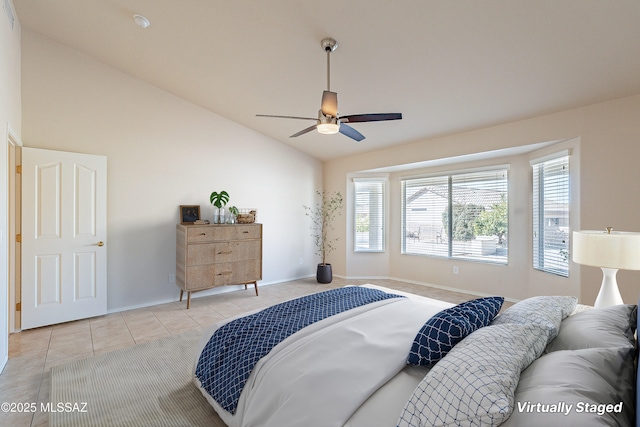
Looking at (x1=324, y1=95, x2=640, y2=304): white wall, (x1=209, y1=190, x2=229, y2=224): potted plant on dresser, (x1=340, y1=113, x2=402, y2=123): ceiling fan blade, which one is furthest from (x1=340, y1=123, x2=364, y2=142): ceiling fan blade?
(x1=209, y1=190, x2=229, y2=224): potted plant on dresser

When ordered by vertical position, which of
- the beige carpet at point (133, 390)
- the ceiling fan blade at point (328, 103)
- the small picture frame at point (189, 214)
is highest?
the ceiling fan blade at point (328, 103)

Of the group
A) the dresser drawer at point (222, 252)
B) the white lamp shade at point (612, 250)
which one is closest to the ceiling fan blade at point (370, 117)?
the white lamp shade at point (612, 250)

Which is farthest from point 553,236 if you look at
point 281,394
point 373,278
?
point 281,394

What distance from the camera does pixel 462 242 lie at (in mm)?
4988

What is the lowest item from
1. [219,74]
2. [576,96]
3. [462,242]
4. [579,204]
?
[462,242]

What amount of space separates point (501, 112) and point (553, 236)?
67.9 inches

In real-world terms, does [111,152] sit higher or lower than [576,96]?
lower

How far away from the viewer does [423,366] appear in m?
1.40

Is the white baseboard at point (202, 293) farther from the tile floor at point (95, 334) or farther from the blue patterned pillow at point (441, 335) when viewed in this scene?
the blue patterned pillow at point (441, 335)

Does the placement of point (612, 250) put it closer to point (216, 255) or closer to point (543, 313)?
point (543, 313)

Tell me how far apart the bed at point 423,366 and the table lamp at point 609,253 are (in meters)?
0.56

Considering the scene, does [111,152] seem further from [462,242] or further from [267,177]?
[462,242]

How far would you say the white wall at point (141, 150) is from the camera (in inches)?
141

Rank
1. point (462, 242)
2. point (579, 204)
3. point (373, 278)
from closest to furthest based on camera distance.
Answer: point (579, 204), point (462, 242), point (373, 278)
